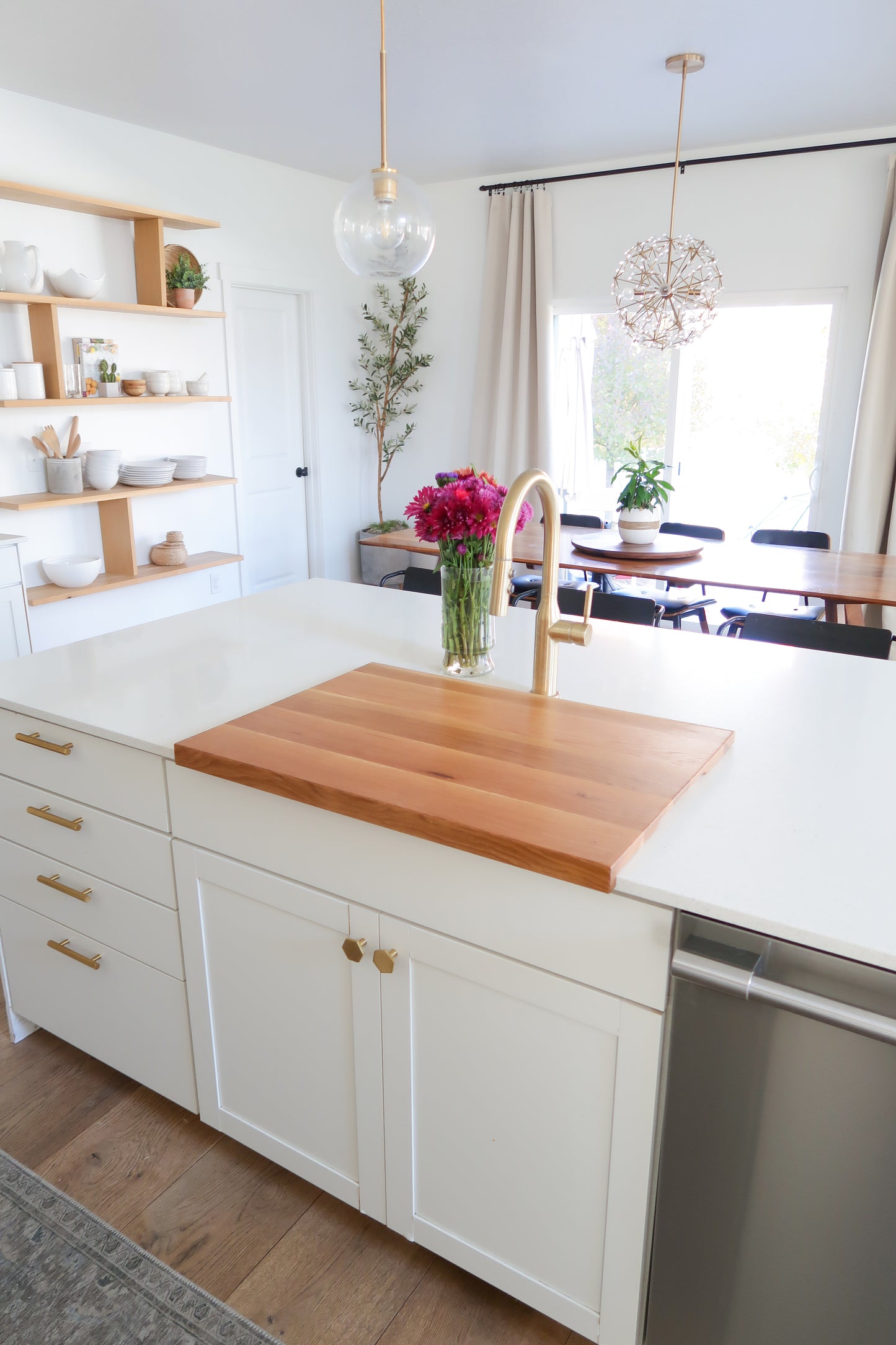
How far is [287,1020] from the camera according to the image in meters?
1.44

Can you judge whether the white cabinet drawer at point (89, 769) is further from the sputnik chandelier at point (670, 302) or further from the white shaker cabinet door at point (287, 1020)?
the sputnik chandelier at point (670, 302)

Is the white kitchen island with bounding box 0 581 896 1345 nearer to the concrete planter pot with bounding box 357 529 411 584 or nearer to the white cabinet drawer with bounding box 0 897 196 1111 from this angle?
the white cabinet drawer with bounding box 0 897 196 1111

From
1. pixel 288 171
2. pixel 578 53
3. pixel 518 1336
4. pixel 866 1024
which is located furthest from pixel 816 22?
pixel 518 1336

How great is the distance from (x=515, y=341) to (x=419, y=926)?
4.89 m

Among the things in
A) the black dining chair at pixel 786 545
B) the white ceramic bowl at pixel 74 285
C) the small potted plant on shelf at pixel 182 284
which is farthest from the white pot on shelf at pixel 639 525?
the white ceramic bowl at pixel 74 285

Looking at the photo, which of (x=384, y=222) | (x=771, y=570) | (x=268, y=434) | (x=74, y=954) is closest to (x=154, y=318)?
(x=268, y=434)

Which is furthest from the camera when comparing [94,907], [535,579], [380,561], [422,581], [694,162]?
[380,561]

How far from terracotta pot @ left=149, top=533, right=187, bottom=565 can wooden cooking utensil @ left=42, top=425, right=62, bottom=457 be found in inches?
26.9

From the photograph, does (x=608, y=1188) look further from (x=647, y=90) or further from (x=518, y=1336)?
(x=647, y=90)

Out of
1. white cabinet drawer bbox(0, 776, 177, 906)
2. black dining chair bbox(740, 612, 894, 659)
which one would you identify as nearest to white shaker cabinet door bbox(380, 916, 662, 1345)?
white cabinet drawer bbox(0, 776, 177, 906)

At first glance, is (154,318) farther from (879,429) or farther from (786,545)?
(879,429)

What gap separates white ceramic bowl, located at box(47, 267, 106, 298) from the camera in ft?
12.2

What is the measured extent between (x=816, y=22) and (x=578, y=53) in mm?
831

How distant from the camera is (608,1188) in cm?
115
